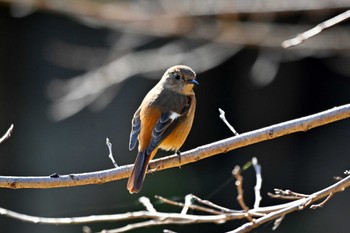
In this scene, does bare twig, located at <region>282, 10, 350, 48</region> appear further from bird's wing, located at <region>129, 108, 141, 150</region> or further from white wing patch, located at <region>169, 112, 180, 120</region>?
bird's wing, located at <region>129, 108, 141, 150</region>

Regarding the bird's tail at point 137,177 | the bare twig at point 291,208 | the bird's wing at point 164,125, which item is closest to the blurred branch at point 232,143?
the bird's tail at point 137,177

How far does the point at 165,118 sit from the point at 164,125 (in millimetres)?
89

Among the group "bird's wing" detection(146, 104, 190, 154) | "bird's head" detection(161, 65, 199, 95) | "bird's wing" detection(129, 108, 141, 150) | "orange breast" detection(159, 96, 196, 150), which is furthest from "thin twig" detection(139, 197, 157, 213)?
"bird's head" detection(161, 65, 199, 95)

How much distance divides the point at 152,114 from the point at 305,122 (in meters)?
1.27

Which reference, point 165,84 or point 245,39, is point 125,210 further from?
point 165,84

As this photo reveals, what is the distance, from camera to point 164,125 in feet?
14.8

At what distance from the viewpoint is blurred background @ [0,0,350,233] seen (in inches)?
309

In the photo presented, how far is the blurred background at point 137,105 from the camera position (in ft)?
25.7

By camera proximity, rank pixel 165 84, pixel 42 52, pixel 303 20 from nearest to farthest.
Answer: pixel 165 84 < pixel 303 20 < pixel 42 52

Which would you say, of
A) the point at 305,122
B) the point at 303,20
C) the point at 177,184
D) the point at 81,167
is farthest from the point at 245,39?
the point at 305,122

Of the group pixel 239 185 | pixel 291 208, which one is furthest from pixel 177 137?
pixel 239 185

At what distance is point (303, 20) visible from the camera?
795 centimetres

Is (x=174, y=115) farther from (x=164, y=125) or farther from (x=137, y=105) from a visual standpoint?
(x=137, y=105)

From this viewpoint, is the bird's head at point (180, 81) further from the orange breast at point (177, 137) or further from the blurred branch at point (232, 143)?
the blurred branch at point (232, 143)
